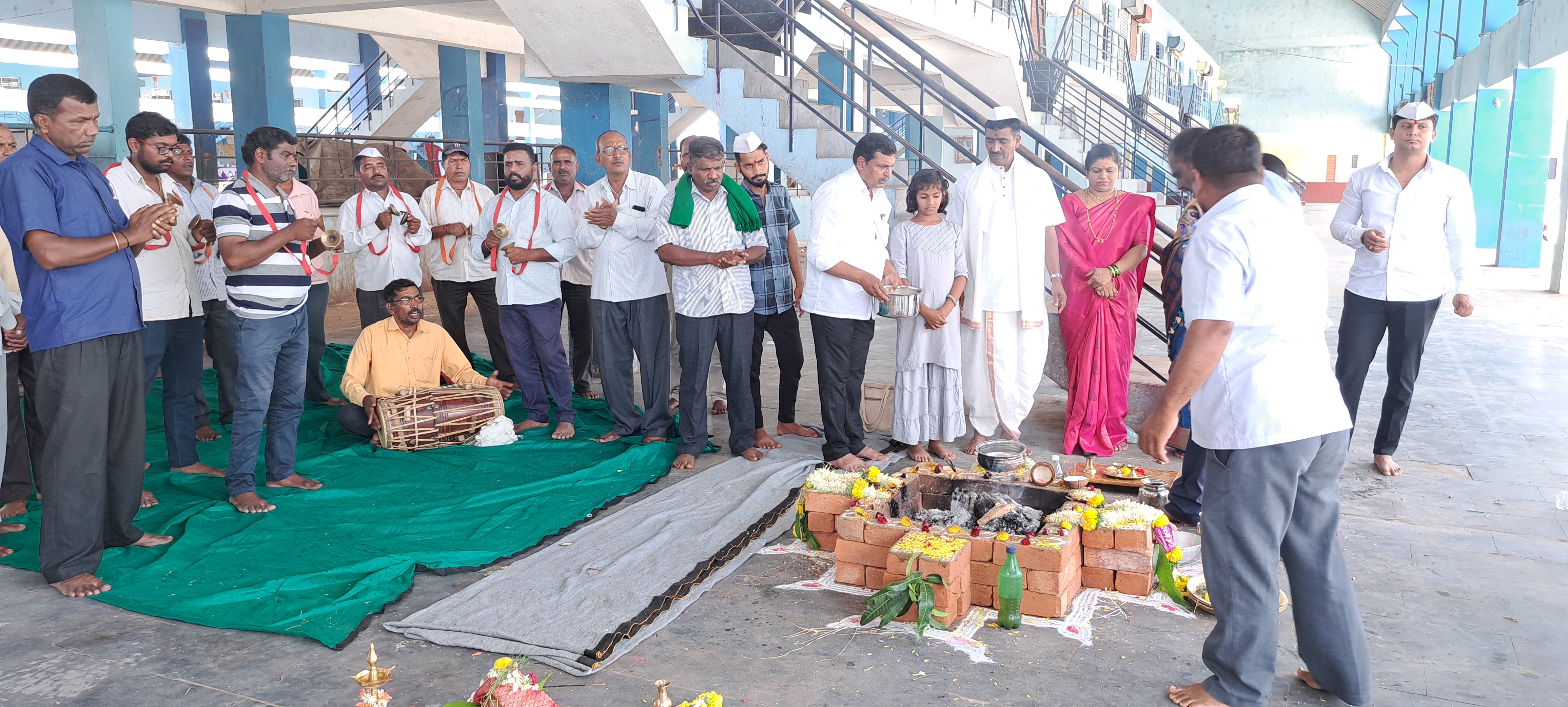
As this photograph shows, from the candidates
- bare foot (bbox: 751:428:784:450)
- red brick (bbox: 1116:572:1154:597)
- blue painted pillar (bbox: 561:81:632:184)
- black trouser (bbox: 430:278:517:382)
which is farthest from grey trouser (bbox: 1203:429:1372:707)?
blue painted pillar (bbox: 561:81:632:184)

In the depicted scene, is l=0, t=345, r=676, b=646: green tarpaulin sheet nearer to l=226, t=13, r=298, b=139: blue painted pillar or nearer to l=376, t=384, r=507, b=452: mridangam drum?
l=376, t=384, r=507, b=452: mridangam drum

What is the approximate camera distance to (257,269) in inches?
186

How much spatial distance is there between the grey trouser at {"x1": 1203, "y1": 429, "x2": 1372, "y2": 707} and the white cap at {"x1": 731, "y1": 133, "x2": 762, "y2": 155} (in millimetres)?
3283

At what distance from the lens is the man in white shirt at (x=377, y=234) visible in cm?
693

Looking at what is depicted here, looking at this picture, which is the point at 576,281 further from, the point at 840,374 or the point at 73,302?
the point at 73,302

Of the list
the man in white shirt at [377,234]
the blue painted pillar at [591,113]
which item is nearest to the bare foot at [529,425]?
the man in white shirt at [377,234]

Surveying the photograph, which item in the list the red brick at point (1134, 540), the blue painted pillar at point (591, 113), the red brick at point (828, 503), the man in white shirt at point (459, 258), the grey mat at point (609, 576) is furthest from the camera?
the blue painted pillar at point (591, 113)

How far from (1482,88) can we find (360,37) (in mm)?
18901

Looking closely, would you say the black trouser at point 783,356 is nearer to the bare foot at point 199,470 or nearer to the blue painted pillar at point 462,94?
the bare foot at point 199,470

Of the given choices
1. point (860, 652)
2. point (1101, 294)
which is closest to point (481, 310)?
point (1101, 294)

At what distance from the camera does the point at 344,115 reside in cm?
2023

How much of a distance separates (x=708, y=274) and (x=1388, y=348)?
3.40 metres

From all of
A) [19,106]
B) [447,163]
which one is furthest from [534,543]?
[19,106]

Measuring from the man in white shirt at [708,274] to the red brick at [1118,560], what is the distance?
2.20m
